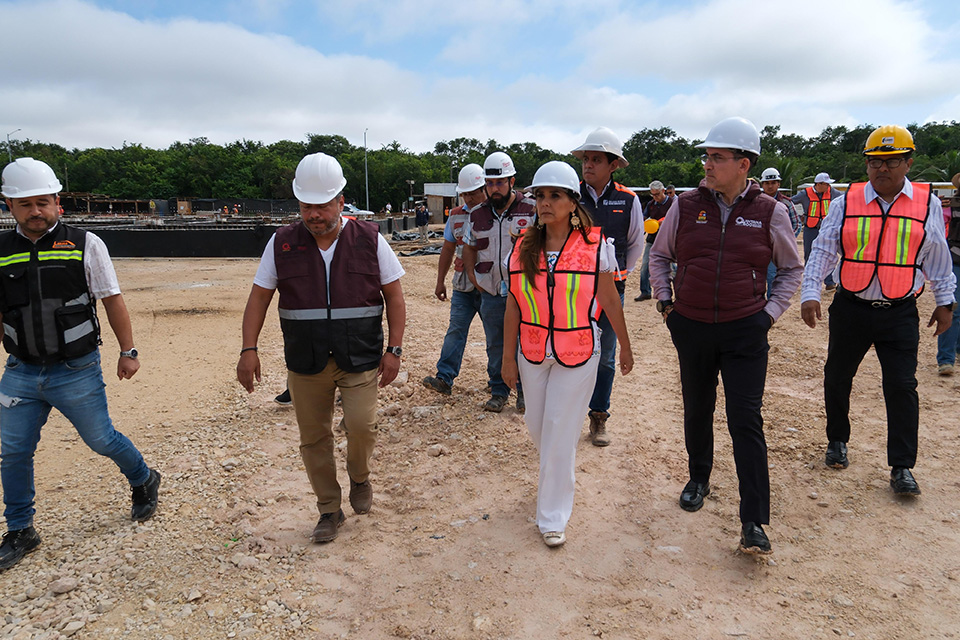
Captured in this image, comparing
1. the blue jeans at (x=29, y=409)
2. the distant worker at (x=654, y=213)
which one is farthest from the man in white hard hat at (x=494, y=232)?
the distant worker at (x=654, y=213)

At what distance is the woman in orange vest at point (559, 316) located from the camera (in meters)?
3.15

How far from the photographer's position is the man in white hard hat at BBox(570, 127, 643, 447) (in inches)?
165

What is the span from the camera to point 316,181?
3133 millimetres

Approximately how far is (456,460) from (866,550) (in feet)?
8.09

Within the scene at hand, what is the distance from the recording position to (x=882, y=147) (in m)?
3.73

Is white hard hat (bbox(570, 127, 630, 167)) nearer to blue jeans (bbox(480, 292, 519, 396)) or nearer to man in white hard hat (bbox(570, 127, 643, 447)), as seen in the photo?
man in white hard hat (bbox(570, 127, 643, 447))

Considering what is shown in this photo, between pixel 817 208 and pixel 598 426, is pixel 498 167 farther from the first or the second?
pixel 817 208

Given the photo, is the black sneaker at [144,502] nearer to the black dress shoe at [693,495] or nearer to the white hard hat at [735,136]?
the black dress shoe at [693,495]

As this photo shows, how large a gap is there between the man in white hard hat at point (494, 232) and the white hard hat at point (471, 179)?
0.15 meters

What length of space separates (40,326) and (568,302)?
266cm

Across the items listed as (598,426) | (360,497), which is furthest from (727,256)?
(360,497)

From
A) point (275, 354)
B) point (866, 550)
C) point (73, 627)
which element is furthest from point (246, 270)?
point (866, 550)

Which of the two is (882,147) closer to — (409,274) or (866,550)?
(866,550)

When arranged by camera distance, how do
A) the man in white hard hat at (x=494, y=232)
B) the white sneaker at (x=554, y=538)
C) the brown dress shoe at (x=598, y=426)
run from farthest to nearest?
the man in white hard hat at (x=494, y=232) < the brown dress shoe at (x=598, y=426) < the white sneaker at (x=554, y=538)
